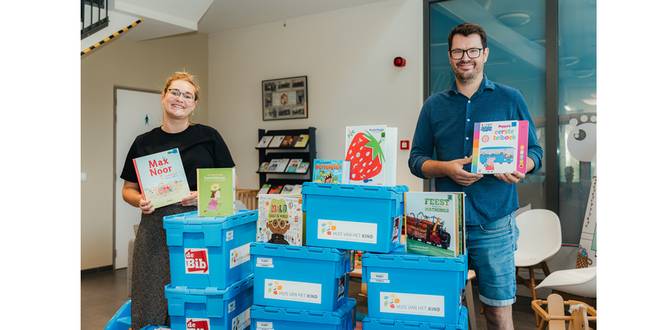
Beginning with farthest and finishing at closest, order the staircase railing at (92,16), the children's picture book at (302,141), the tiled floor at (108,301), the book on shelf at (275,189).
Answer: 1. the book on shelf at (275,189)
2. the children's picture book at (302,141)
3. the staircase railing at (92,16)
4. the tiled floor at (108,301)

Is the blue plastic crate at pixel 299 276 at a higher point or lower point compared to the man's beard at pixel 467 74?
lower

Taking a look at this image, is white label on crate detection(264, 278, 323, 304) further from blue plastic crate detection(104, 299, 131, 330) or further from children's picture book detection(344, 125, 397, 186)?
blue plastic crate detection(104, 299, 131, 330)

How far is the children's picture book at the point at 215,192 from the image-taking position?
2170 millimetres

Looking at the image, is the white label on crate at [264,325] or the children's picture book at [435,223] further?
the white label on crate at [264,325]

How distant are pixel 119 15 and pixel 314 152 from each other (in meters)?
2.79

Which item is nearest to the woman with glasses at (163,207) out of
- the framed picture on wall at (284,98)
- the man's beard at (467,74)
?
the man's beard at (467,74)

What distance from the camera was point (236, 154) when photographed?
7.22m

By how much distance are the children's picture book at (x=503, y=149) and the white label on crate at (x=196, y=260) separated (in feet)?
3.92

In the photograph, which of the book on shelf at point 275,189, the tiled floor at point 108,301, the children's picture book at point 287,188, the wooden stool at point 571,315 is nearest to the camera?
the wooden stool at point 571,315

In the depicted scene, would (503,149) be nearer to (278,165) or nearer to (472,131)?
(472,131)

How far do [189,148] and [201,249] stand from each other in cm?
49

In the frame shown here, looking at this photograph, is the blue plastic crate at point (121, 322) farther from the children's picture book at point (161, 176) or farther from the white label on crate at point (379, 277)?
the white label on crate at point (379, 277)
